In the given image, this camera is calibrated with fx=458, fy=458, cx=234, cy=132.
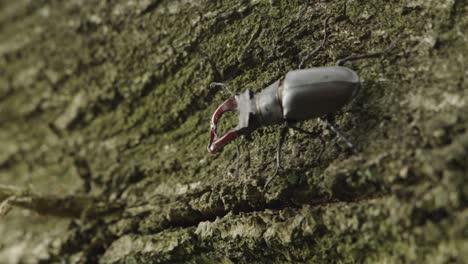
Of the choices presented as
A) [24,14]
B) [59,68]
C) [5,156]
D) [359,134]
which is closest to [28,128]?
[5,156]

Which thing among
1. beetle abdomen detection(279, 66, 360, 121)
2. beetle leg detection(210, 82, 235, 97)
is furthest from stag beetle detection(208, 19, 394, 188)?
beetle leg detection(210, 82, 235, 97)

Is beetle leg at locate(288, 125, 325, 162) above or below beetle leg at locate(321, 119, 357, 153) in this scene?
below

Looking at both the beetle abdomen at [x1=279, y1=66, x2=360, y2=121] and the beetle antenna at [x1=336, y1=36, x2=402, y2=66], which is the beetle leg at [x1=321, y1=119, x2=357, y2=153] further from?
the beetle antenna at [x1=336, y1=36, x2=402, y2=66]

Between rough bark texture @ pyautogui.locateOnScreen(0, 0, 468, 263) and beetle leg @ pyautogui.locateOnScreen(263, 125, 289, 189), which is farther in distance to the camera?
beetle leg @ pyautogui.locateOnScreen(263, 125, 289, 189)

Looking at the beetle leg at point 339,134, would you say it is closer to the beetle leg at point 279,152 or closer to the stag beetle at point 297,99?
the stag beetle at point 297,99

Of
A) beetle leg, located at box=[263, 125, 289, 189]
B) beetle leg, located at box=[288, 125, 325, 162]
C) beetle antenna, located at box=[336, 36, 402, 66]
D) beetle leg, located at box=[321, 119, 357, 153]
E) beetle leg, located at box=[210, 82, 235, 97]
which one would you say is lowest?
beetle leg, located at box=[263, 125, 289, 189]

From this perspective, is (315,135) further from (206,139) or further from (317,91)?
(206,139)

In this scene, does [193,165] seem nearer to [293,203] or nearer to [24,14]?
[293,203]

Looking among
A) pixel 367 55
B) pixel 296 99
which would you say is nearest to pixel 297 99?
pixel 296 99
